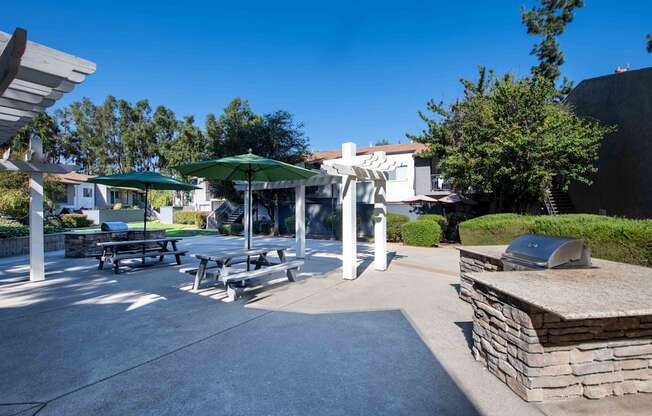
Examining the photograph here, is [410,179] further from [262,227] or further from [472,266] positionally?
[472,266]

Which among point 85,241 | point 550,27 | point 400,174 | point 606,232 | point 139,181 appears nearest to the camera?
point 606,232

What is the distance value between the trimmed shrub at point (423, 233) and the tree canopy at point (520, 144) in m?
2.26

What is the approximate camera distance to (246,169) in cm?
727

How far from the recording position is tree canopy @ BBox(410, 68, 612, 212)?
1155 cm

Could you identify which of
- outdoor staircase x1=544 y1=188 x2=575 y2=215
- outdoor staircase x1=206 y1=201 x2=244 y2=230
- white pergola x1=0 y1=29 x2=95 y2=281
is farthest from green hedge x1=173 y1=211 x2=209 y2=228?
outdoor staircase x1=544 y1=188 x2=575 y2=215

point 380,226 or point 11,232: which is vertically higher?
point 380,226

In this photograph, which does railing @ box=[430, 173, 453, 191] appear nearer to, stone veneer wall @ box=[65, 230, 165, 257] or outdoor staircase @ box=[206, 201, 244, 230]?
outdoor staircase @ box=[206, 201, 244, 230]

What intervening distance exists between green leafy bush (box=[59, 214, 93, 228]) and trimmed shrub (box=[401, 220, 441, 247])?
75.8ft

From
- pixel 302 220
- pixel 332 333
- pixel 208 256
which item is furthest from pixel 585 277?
pixel 302 220

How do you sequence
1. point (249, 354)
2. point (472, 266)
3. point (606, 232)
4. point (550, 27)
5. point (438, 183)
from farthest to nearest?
point (550, 27) → point (438, 183) → point (606, 232) → point (472, 266) → point (249, 354)

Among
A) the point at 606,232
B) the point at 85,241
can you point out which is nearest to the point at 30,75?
the point at 85,241

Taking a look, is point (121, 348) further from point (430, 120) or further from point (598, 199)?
point (598, 199)

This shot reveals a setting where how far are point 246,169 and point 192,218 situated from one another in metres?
23.8

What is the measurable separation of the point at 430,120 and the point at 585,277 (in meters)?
13.3
